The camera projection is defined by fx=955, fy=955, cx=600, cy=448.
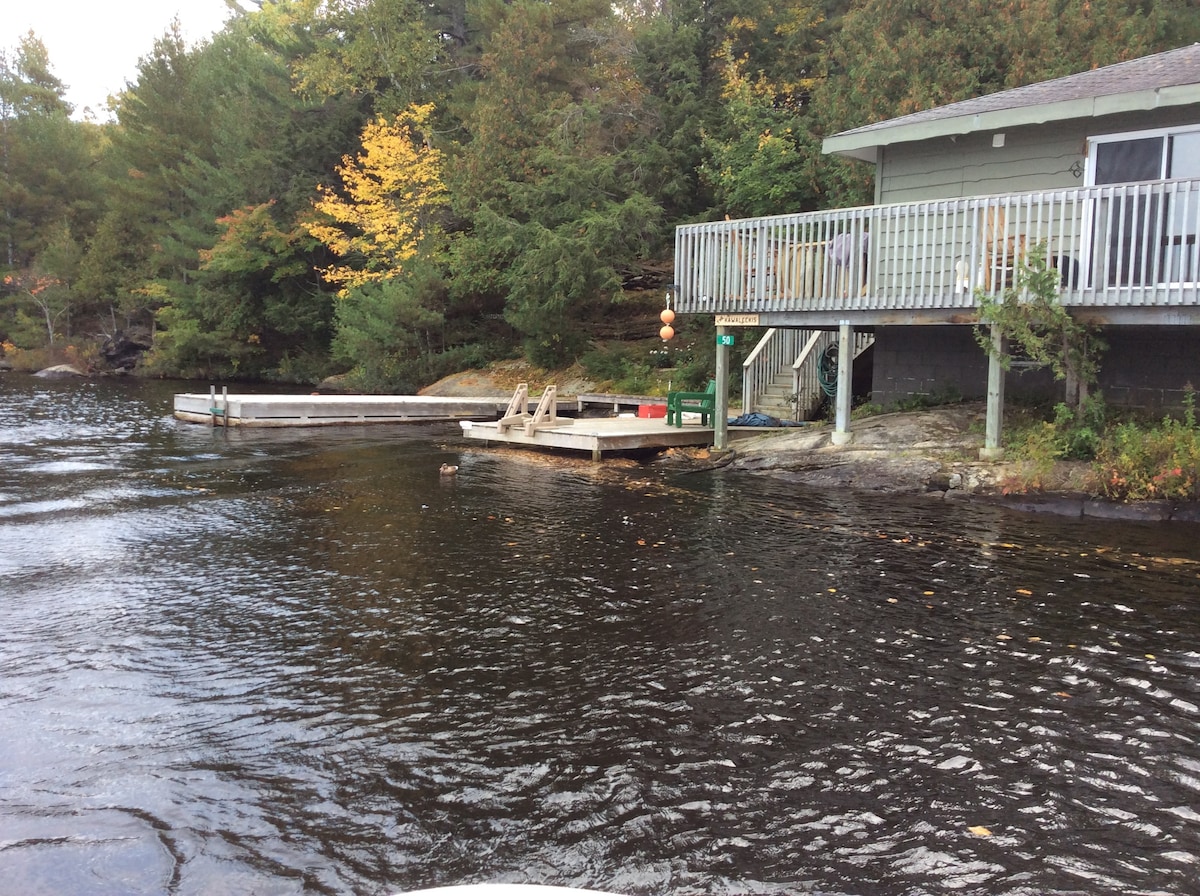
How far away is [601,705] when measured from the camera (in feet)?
20.4

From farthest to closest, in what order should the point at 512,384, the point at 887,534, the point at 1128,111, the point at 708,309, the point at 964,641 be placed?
the point at 512,384 < the point at 708,309 < the point at 1128,111 < the point at 887,534 < the point at 964,641

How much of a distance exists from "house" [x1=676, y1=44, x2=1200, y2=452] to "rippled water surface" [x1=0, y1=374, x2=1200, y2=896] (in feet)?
10.9

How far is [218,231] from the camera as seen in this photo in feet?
144

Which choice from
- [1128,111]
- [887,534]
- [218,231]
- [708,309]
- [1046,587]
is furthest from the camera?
[218,231]

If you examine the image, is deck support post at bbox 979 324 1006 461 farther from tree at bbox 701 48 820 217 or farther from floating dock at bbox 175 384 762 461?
tree at bbox 701 48 820 217

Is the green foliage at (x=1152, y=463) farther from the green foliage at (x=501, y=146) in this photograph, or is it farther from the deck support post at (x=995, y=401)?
the green foliage at (x=501, y=146)

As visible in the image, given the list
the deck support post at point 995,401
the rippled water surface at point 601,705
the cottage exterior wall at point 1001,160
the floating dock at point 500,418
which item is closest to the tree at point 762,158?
the floating dock at point 500,418

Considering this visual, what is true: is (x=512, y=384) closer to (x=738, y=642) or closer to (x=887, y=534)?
(x=887, y=534)

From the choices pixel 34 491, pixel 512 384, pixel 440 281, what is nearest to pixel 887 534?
pixel 34 491

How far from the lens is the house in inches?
489

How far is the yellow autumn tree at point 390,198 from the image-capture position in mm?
33219

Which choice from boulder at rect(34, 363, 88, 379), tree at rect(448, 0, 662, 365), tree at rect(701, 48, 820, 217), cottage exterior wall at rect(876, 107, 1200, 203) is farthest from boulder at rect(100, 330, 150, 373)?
cottage exterior wall at rect(876, 107, 1200, 203)

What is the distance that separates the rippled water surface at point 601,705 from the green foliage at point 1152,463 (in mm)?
738

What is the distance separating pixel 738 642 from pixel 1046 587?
135 inches
